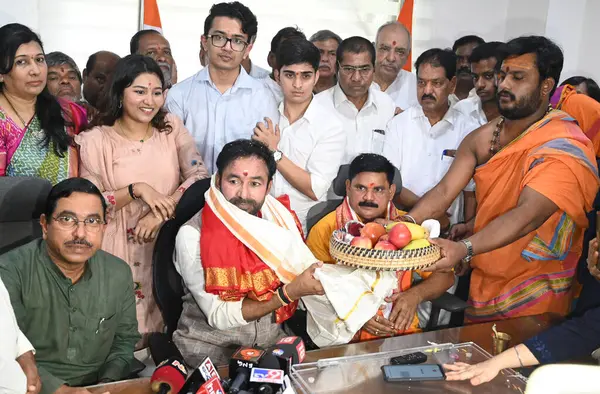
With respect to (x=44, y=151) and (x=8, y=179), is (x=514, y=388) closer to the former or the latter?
(x=8, y=179)

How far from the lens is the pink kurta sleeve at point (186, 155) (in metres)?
2.87

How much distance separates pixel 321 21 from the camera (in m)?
6.31

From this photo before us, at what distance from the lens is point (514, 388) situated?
177 cm

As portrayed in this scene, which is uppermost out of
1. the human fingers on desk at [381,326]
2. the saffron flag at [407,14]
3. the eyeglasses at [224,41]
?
the saffron flag at [407,14]

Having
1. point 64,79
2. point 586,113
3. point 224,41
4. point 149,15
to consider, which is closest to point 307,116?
point 224,41

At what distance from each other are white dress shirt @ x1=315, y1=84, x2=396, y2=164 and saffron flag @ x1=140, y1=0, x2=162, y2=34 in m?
2.64

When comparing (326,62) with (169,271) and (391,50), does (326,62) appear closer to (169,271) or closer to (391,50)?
(391,50)

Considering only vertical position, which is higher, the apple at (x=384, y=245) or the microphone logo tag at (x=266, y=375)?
the apple at (x=384, y=245)

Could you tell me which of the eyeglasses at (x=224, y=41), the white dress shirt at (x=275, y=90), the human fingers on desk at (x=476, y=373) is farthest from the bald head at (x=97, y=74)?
the human fingers on desk at (x=476, y=373)

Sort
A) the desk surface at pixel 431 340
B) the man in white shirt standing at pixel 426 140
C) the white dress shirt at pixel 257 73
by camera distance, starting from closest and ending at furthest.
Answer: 1. the desk surface at pixel 431 340
2. the man in white shirt standing at pixel 426 140
3. the white dress shirt at pixel 257 73

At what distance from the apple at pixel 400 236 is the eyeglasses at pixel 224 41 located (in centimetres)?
148

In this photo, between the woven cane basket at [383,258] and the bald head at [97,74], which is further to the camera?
the bald head at [97,74]

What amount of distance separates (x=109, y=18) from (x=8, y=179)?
3.84 metres

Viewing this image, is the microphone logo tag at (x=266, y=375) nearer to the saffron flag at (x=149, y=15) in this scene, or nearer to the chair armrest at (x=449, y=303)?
the chair armrest at (x=449, y=303)
